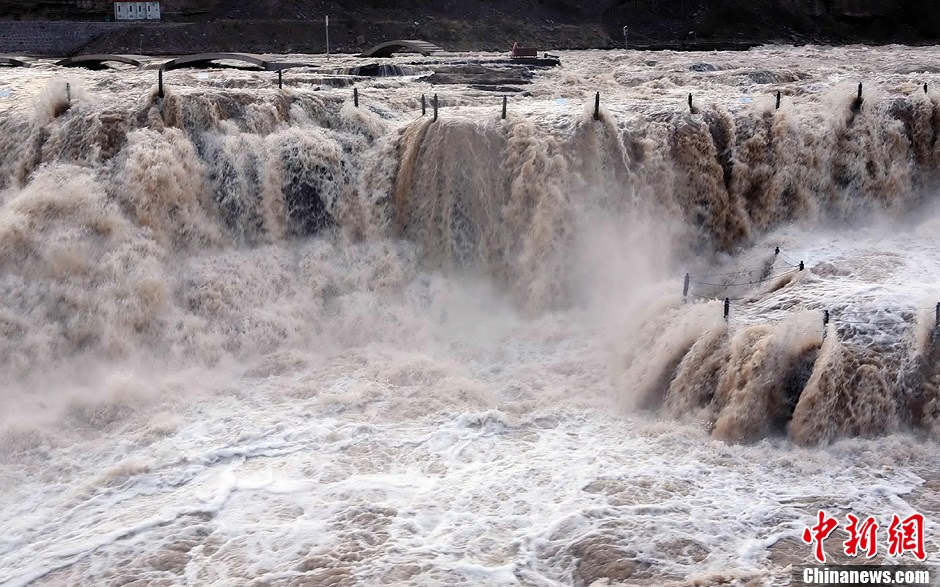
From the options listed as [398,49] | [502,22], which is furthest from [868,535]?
[502,22]

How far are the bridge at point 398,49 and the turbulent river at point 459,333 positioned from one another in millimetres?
12464

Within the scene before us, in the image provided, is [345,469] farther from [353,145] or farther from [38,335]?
[353,145]

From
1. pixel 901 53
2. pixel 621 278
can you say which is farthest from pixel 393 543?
pixel 901 53

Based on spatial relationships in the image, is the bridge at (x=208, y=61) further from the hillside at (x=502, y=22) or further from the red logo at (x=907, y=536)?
the red logo at (x=907, y=536)

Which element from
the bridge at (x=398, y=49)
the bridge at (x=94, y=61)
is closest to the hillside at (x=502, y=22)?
the bridge at (x=398, y=49)

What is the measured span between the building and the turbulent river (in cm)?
2248

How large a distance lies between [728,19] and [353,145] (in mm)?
32654

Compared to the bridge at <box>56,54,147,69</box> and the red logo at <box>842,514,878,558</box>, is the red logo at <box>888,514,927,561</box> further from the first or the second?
the bridge at <box>56,54,147,69</box>

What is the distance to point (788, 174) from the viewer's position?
1578cm

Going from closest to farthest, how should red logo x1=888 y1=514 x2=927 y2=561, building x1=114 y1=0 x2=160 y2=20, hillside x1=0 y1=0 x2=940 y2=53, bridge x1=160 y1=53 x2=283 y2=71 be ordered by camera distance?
red logo x1=888 y1=514 x2=927 y2=561 → bridge x1=160 y1=53 x2=283 y2=71 → hillside x1=0 y1=0 x2=940 y2=53 → building x1=114 y1=0 x2=160 y2=20

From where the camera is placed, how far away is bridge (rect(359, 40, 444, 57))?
101 feet

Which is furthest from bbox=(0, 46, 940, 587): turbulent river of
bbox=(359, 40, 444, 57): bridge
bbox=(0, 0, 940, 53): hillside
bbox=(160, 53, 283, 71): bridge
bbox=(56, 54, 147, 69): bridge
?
bbox=(0, 0, 940, 53): hillside

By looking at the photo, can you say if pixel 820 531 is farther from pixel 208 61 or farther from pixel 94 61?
pixel 94 61

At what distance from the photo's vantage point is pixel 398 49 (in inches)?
1267
